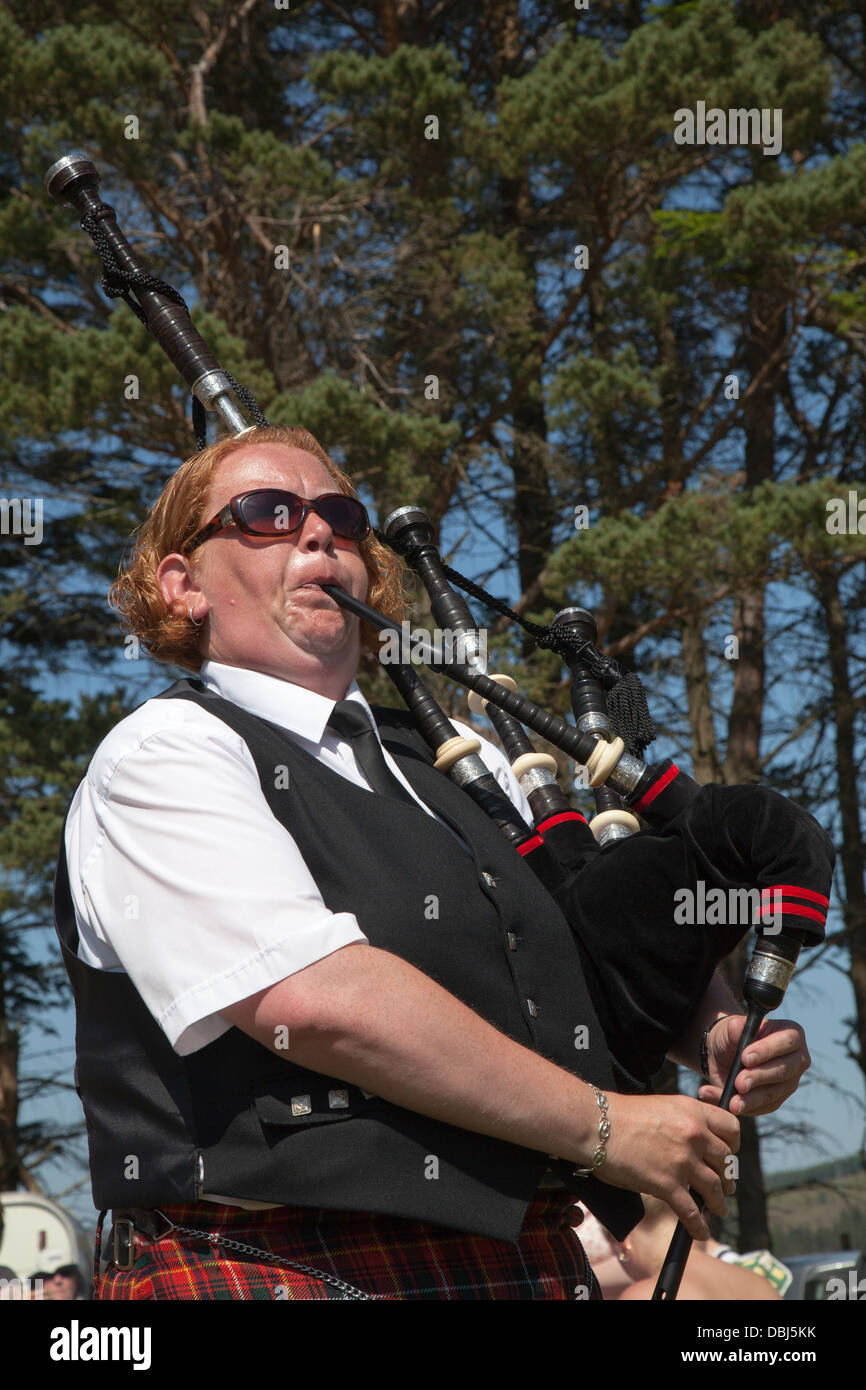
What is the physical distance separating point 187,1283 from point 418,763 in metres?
0.78

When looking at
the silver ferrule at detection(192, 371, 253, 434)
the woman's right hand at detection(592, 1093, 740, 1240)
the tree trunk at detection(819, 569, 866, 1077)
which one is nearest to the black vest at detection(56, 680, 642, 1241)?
the woman's right hand at detection(592, 1093, 740, 1240)

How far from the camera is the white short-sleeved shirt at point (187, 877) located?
59.4 inches

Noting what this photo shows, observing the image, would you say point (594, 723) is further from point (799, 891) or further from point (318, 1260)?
point (318, 1260)

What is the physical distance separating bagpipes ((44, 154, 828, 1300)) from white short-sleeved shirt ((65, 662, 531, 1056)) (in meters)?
0.39

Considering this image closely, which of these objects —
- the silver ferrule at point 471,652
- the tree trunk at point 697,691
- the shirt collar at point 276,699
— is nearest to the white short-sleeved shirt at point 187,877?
the shirt collar at point 276,699

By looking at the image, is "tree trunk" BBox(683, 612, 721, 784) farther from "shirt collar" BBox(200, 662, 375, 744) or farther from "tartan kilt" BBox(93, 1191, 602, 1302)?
"tartan kilt" BBox(93, 1191, 602, 1302)

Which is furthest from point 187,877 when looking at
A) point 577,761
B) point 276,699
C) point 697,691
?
point 697,691

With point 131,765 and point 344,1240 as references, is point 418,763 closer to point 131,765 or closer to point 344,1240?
point 131,765

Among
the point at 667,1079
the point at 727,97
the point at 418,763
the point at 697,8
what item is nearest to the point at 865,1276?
the point at 667,1079

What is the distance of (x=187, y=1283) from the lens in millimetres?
1633

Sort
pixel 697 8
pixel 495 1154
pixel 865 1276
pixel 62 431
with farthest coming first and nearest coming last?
pixel 697 8, pixel 62 431, pixel 865 1276, pixel 495 1154

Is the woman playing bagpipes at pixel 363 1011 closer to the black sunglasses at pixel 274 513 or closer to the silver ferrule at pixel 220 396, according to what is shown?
the black sunglasses at pixel 274 513

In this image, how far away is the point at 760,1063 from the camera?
5.79ft

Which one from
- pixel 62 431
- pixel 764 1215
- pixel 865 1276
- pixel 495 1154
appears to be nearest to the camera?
→ pixel 495 1154
